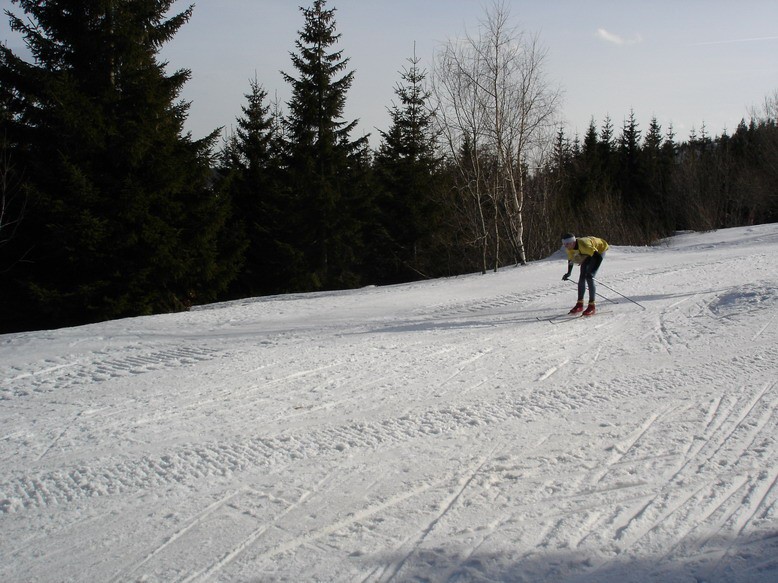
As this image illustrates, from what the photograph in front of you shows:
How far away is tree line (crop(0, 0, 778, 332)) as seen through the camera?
16547 mm

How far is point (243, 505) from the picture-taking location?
400 cm

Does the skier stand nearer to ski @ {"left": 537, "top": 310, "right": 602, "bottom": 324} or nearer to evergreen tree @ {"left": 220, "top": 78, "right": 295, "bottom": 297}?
ski @ {"left": 537, "top": 310, "right": 602, "bottom": 324}

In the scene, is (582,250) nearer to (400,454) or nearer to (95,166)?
(400,454)

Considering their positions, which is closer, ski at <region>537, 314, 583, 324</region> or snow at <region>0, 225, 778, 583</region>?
snow at <region>0, 225, 778, 583</region>

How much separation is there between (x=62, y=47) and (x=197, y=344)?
1368cm

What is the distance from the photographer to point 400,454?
4.78 metres

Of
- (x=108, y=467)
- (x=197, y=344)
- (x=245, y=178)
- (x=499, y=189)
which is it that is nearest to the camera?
(x=108, y=467)

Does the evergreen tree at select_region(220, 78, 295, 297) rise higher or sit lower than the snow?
higher

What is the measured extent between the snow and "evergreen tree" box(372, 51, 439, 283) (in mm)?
20840

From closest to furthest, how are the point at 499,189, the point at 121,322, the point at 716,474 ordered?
the point at 716,474
the point at 121,322
the point at 499,189

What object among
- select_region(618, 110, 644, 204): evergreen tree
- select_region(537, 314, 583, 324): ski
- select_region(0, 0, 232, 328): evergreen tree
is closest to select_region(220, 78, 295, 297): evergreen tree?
select_region(0, 0, 232, 328): evergreen tree

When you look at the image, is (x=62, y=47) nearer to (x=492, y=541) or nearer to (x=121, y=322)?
(x=121, y=322)

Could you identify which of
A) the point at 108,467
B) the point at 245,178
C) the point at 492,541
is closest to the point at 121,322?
the point at 108,467

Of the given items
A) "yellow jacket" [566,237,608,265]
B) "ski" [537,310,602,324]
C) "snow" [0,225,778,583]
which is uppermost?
"yellow jacket" [566,237,608,265]
